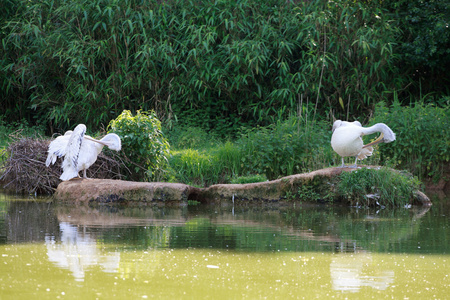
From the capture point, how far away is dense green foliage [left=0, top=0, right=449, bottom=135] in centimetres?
1340

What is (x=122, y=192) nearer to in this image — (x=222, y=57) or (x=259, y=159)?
(x=259, y=159)

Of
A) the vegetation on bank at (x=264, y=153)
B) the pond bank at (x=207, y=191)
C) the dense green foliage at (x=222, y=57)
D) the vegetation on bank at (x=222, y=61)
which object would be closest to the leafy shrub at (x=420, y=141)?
the vegetation on bank at (x=264, y=153)

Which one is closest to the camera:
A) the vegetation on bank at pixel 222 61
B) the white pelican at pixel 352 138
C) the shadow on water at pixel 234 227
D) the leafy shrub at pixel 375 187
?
the shadow on water at pixel 234 227

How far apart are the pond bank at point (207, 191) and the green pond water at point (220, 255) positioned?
0.80m

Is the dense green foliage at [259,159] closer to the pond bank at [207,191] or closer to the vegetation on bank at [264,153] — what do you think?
the vegetation on bank at [264,153]

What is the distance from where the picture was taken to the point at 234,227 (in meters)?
6.85

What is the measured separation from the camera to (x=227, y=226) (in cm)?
692

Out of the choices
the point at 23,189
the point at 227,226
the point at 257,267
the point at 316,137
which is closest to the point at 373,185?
the point at 316,137

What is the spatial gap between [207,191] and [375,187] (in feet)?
8.02

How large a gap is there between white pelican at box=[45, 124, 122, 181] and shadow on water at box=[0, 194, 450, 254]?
0.62 m

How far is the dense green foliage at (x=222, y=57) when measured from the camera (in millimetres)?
13398

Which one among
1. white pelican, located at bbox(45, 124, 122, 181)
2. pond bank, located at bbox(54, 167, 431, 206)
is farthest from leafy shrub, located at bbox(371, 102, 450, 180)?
white pelican, located at bbox(45, 124, 122, 181)

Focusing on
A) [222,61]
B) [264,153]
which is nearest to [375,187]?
[264,153]

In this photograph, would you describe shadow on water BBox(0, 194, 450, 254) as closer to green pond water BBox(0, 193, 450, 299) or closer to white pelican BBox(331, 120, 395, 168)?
green pond water BBox(0, 193, 450, 299)
